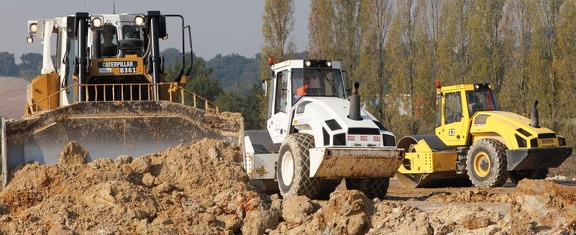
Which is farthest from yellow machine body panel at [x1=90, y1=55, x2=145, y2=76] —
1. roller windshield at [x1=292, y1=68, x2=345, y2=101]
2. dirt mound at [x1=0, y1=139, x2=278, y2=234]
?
roller windshield at [x1=292, y1=68, x2=345, y2=101]

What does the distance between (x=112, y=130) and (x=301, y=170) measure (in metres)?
2.82

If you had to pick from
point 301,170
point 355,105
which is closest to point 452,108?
point 355,105

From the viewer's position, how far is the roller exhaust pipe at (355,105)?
13594 mm

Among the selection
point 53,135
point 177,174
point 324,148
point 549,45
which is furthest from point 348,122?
point 549,45

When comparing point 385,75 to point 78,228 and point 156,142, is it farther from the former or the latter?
point 78,228

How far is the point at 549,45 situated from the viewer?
31.5 meters

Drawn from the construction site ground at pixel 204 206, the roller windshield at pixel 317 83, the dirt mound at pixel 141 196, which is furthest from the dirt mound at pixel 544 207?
the roller windshield at pixel 317 83

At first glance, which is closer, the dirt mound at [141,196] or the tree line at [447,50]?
the dirt mound at [141,196]

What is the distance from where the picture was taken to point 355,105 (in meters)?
13.6

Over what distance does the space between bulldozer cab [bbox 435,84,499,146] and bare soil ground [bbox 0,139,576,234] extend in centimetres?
560

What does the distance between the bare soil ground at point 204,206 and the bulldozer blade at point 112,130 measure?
229 mm

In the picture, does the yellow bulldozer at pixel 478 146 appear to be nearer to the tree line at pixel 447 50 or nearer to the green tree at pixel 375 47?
the tree line at pixel 447 50

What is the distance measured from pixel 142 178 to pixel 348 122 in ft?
10.3

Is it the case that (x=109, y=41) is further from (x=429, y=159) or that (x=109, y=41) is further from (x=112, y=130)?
(x=429, y=159)
